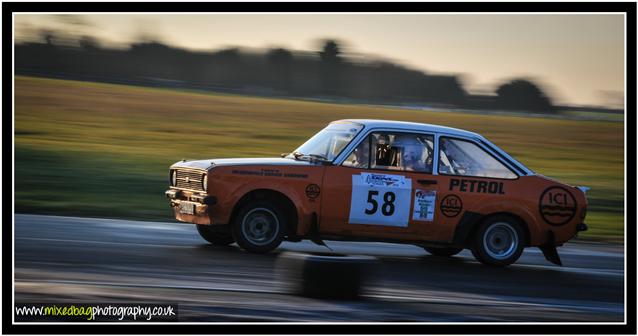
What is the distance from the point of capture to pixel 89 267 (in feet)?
32.0

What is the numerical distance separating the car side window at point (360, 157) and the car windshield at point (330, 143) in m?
0.15

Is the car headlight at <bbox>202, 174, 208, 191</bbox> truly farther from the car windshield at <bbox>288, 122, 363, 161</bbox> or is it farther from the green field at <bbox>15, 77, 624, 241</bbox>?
the green field at <bbox>15, 77, 624, 241</bbox>

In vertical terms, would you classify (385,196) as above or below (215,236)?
above

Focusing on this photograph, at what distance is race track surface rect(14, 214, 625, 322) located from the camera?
8.27 meters

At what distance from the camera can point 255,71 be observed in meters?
28.2

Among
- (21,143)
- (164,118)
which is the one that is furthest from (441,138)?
(164,118)

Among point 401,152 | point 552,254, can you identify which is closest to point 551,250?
point 552,254

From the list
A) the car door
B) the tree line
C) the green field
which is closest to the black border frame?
the car door

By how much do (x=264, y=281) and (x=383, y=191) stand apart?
96.9 inches

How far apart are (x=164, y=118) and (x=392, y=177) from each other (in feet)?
51.0

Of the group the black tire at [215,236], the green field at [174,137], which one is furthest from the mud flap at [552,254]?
the green field at [174,137]

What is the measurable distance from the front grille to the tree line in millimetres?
15919

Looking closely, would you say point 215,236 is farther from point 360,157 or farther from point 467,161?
point 467,161

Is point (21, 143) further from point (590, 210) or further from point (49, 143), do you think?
point (590, 210)
